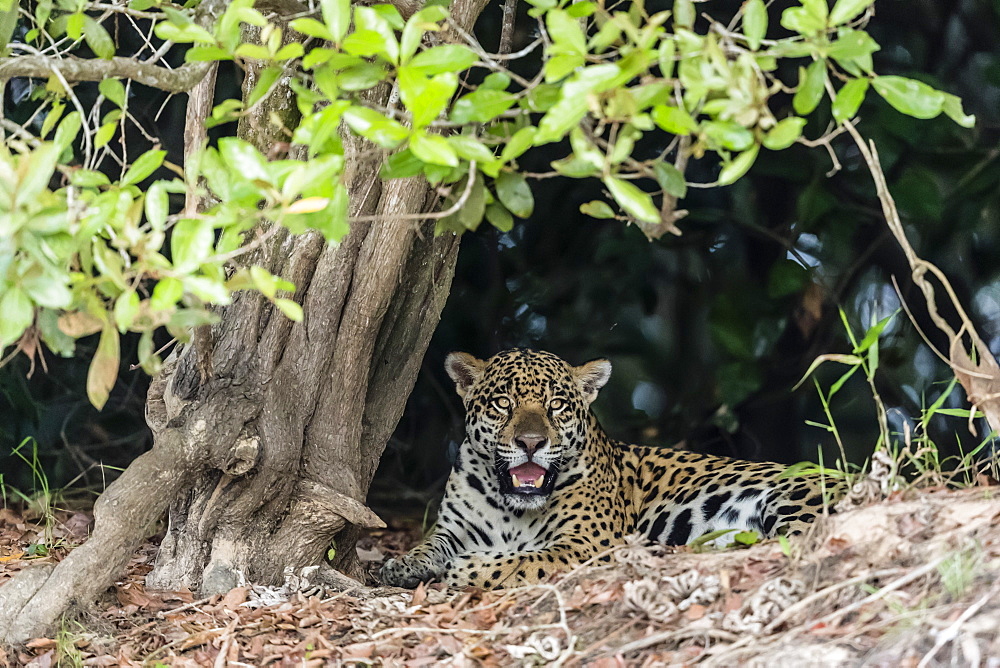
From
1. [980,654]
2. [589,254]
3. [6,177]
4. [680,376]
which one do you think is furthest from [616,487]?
[6,177]

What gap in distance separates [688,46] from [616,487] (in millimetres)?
3744

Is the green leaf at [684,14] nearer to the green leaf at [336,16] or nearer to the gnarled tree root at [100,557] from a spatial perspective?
the green leaf at [336,16]

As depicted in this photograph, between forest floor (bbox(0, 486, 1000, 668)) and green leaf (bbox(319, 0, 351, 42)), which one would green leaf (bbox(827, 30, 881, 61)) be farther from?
forest floor (bbox(0, 486, 1000, 668))

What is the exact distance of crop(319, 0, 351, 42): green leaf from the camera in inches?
98.0

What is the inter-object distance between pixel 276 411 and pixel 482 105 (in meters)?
2.23

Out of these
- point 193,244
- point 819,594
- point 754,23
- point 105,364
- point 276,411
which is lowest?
point 819,594

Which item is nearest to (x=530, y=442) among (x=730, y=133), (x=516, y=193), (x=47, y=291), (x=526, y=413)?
(x=526, y=413)

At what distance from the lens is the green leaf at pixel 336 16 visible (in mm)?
2490

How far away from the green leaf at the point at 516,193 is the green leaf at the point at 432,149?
537 millimetres

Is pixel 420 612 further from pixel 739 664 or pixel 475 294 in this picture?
pixel 475 294

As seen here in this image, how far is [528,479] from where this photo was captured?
555cm

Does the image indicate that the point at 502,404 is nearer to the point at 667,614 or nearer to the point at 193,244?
the point at 667,614

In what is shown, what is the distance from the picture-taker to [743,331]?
20.3 ft

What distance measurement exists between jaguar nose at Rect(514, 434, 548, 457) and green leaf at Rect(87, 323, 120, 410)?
10.3 ft
